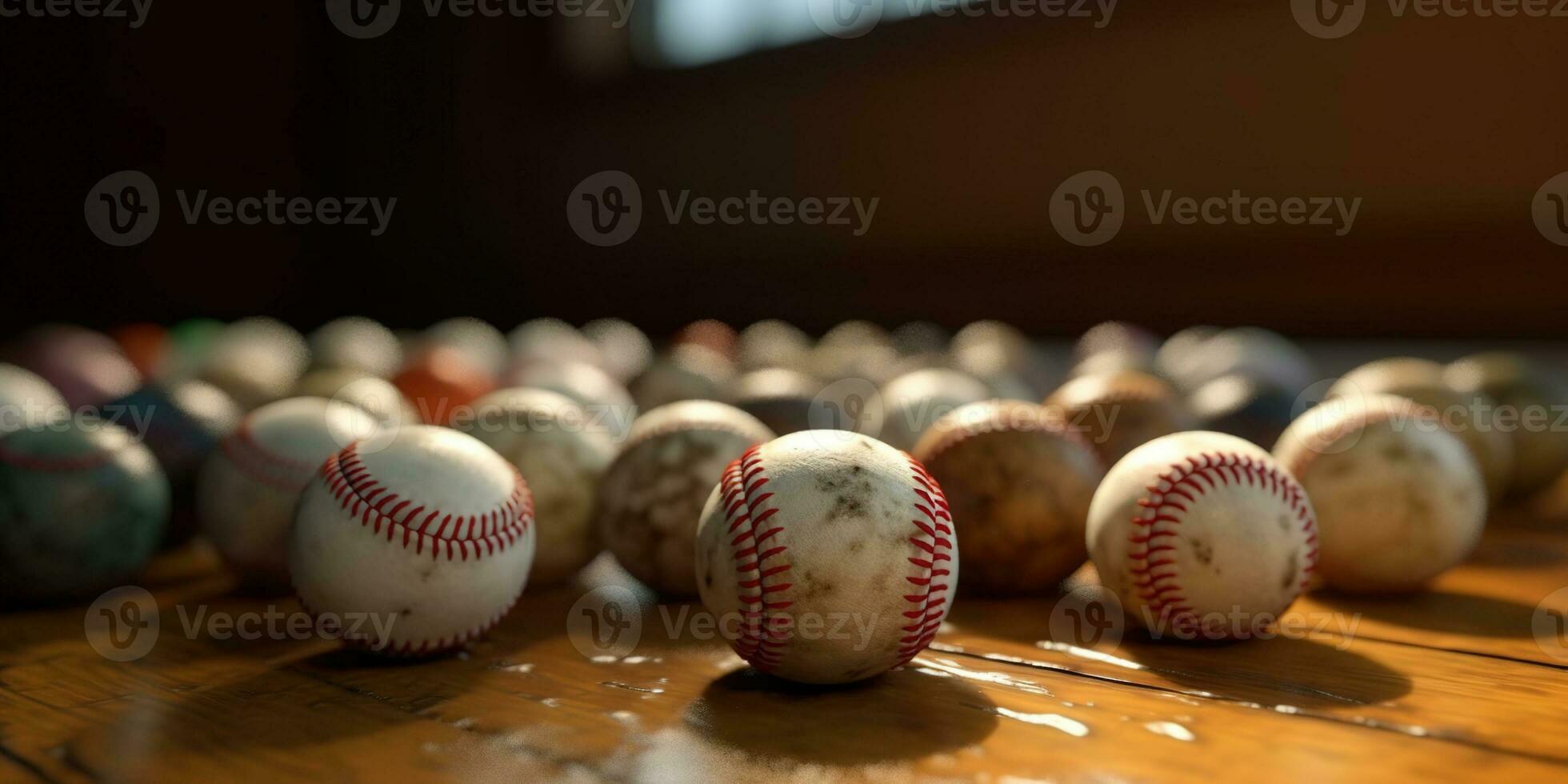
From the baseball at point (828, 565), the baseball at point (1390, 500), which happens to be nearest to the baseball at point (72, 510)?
the baseball at point (828, 565)

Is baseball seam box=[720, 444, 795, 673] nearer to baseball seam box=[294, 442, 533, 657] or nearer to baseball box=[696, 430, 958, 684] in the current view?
baseball box=[696, 430, 958, 684]

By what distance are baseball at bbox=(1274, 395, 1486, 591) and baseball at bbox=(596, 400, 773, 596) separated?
124 centimetres

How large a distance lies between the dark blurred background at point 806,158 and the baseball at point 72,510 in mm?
5622

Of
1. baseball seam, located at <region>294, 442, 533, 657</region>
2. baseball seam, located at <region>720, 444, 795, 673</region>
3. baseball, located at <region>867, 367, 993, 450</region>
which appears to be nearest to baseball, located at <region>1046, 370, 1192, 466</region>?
baseball, located at <region>867, 367, 993, 450</region>

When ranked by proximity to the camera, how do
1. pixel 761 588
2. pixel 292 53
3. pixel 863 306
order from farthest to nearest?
pixel 292 53, pixel 863 306, pixel 761 588

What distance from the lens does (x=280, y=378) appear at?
4.49 meters

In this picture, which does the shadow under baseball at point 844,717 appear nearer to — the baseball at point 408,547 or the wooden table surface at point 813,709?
the wooden table surface at point 813,709

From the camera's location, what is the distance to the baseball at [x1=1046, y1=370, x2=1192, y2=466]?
10.4ft

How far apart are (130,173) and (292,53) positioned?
2.01 metres

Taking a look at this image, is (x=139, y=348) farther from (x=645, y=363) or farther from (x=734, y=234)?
(x=734, y=234)

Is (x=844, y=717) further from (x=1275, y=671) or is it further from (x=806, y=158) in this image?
(x=806, y=158)

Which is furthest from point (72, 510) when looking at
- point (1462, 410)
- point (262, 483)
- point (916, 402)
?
point (1462, 410)

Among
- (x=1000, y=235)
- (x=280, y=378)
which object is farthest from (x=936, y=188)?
(x=280, y=378)

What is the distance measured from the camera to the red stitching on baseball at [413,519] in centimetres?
204
